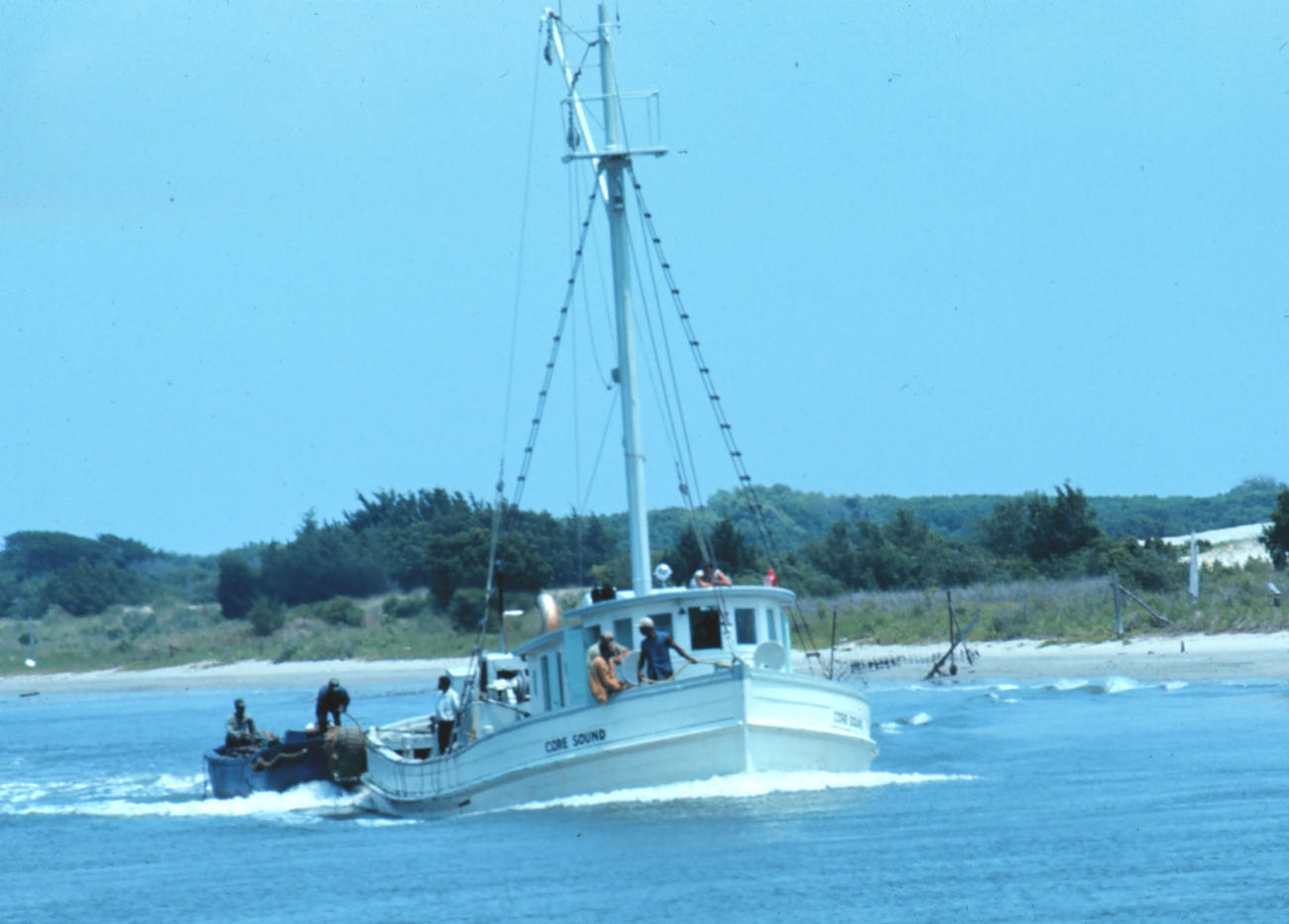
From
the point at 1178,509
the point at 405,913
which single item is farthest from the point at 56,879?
the point at 1178,509

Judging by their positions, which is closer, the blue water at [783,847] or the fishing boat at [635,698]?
the blue water at [783,847]

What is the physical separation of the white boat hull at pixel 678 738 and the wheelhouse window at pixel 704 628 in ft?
4.34

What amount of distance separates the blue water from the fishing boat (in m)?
0.39

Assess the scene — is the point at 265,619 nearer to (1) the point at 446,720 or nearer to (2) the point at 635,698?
(1) the point at 446,720

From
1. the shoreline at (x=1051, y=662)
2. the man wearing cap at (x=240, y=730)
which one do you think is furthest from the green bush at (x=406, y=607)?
the man wearing cap at (x=240, y=730)

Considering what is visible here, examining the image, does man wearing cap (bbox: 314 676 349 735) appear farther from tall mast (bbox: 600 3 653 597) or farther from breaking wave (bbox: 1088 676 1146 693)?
breaking wave (bbox: 1088 676 1146 693)

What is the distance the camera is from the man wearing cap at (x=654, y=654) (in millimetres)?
22078

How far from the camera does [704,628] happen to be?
22.8 metres

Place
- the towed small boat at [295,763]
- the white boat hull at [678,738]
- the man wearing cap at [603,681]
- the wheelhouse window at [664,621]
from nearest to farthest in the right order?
the white boat hull at [678,738]
the man wearing cap at [603,681]
the wheelhouse window at [664,621]
the towed small boat at [295,763]

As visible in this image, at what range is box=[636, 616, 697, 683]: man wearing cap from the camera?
22.1 m

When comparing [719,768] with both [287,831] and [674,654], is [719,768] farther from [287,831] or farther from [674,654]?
[287,831]

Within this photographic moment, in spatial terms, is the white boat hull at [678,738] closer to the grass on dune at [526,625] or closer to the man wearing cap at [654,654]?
the man wearing cap at [654,654]

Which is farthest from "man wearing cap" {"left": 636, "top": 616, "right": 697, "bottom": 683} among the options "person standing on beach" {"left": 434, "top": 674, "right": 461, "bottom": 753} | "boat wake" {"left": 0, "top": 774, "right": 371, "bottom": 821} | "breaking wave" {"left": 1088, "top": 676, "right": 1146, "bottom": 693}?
"breaking wave" {"left": 1088, "top": 676, "right": 1146, "bottom": 693}

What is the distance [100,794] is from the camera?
3356 centimetres
